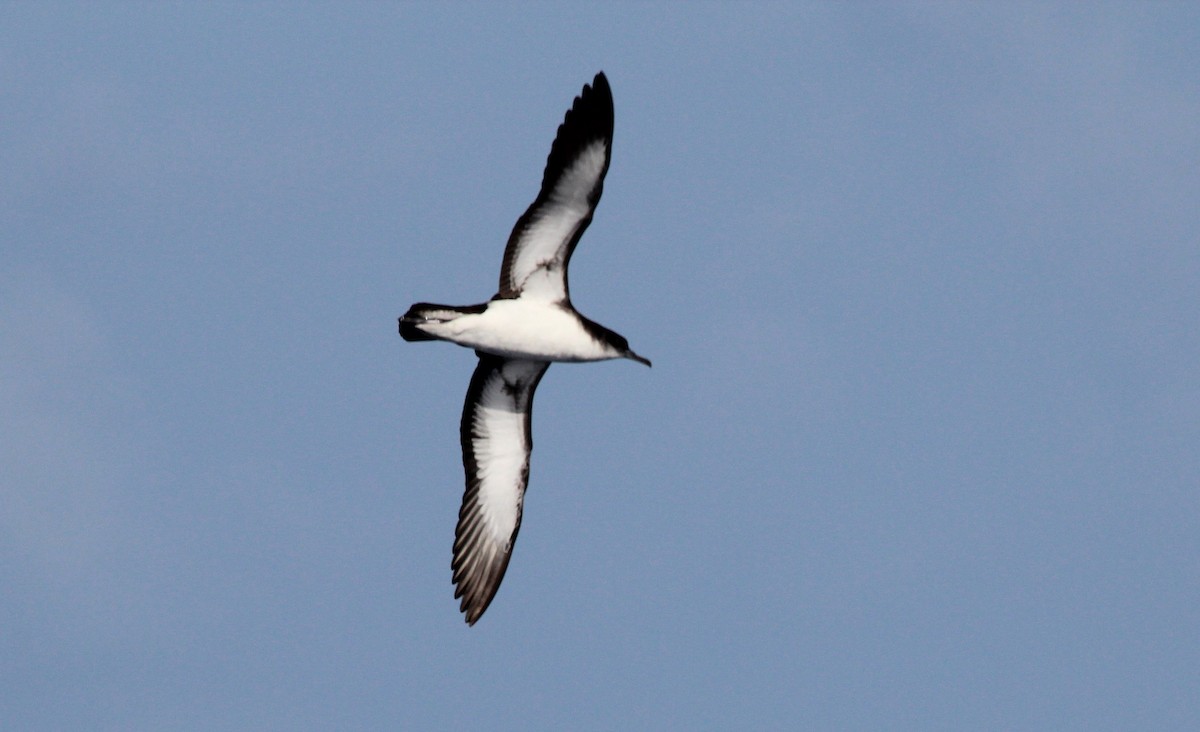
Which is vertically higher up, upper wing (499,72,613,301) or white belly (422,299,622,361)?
upper wing (499,72,613,301)

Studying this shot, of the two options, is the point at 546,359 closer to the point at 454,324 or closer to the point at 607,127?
the point at 454,324

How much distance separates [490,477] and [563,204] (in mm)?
4421

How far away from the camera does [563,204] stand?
2573 cm

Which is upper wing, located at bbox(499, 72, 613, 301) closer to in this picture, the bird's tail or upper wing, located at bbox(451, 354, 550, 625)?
the bird's tail

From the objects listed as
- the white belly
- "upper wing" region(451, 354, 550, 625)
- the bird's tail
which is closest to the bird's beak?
the white belly

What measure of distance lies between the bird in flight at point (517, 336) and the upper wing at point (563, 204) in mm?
13

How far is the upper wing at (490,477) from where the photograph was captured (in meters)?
27.6

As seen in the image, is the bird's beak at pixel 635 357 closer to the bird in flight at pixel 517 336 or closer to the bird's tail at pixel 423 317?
the bird in flight at pixel 517 336

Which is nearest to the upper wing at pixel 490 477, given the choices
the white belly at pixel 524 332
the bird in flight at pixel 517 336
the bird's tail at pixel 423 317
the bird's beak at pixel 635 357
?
the bird in flight at pixel 517 336

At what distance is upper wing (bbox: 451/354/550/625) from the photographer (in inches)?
1088

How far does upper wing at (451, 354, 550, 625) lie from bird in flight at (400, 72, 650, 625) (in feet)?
0.05

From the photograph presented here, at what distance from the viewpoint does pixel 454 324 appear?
84.5 ft

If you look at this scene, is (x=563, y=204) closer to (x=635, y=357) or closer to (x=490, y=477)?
(x=635, y=357)

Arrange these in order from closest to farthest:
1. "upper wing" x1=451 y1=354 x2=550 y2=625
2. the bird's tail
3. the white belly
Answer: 1. the bird's tail
2. the white belly
3. "upper wing" x1=451 y1=354 x2=550 y2=625
